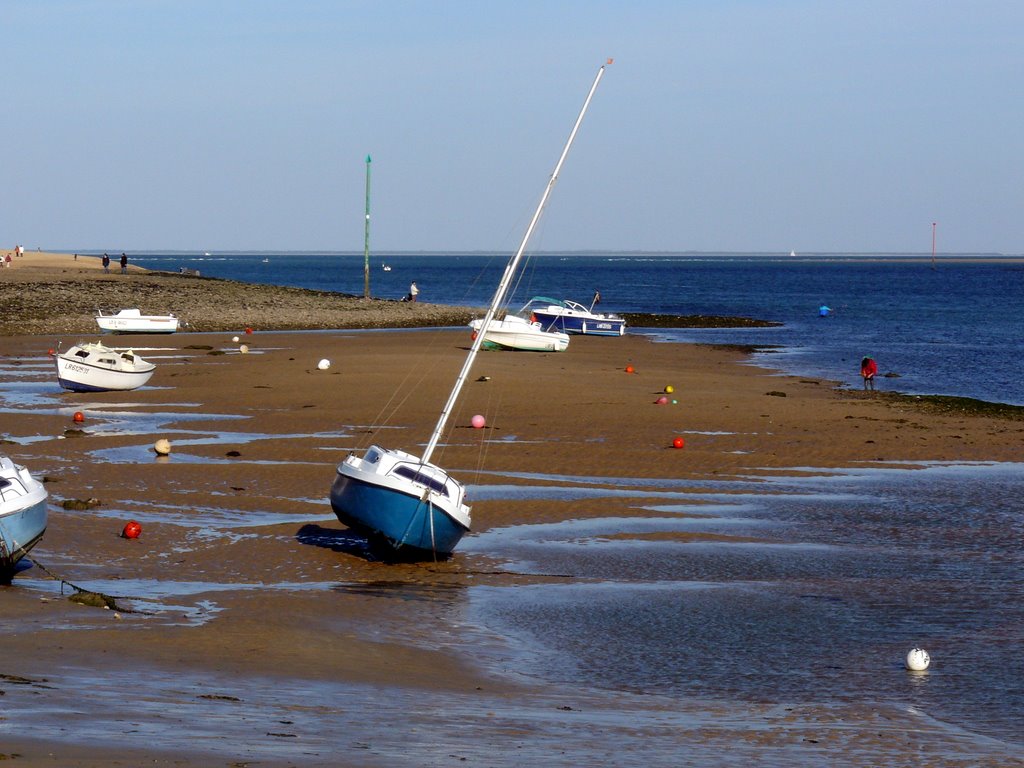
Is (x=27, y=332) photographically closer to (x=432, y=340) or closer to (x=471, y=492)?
(x=432, y=340)

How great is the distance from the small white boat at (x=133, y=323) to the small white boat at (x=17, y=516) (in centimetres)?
4641

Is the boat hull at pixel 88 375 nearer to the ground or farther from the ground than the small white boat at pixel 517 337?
nearer to the ground

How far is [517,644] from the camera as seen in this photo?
14680mm

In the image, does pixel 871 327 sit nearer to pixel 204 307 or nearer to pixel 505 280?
pixel 204 307

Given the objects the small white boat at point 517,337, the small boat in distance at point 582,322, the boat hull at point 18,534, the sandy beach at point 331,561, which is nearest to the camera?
the sandy beach at point 331,561

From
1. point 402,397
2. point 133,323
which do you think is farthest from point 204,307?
point 402,397

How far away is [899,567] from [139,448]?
613 inches

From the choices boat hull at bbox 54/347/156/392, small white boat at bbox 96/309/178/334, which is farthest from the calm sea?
small white boat at bbox 96/309/178/334

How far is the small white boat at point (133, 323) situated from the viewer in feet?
201

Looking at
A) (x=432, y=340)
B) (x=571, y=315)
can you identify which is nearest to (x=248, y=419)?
(x=432, y=340)

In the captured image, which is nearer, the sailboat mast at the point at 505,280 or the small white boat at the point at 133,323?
the sailboat mast at the point at 505,280

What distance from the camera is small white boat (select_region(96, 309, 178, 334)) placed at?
61125 millimetres

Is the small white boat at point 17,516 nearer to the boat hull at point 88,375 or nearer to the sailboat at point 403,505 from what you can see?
the sailboat at point 403,505

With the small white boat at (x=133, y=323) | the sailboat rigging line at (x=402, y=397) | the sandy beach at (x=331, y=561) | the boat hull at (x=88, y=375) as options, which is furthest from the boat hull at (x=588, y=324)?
the boat hull at (x=88, y=375)
